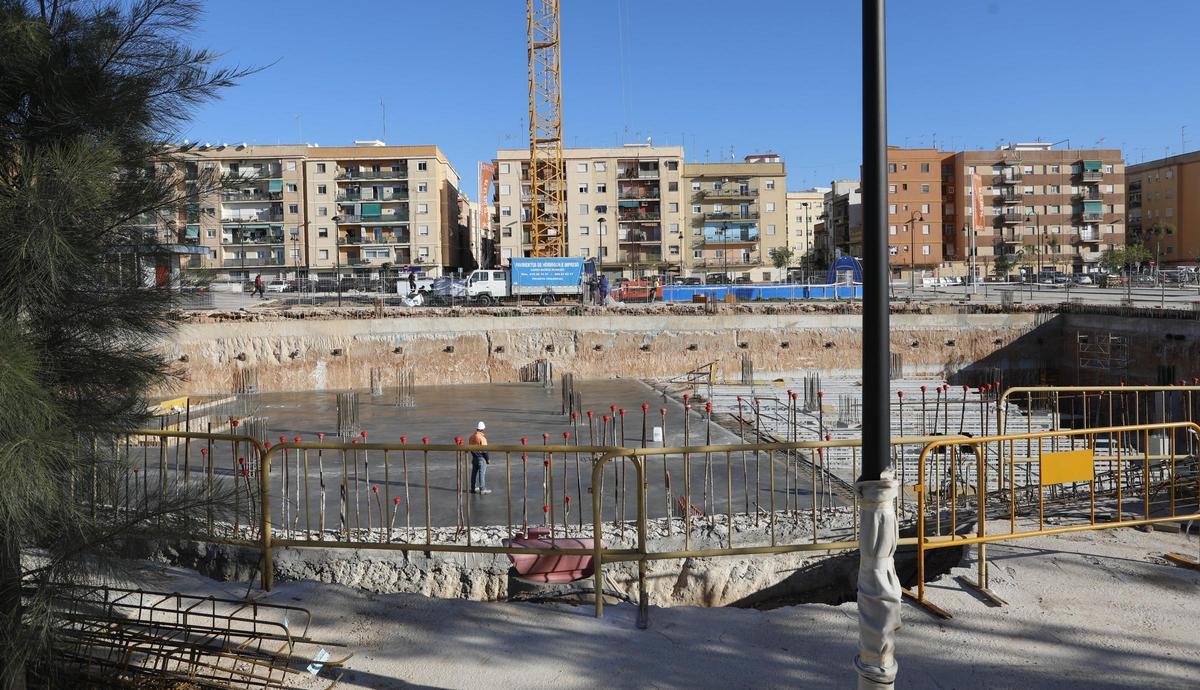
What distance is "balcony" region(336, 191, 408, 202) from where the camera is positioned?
62.2 m

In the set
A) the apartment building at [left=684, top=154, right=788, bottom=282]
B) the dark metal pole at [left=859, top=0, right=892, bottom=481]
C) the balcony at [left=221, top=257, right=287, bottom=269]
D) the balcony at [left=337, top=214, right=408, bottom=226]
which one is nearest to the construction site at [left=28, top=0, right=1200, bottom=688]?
the dark metal pole at [left=859, top=0, right=892, bottom=481]

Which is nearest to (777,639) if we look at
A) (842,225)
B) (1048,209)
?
(1048,209)

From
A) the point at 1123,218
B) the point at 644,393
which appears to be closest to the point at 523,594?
the point at 644,393

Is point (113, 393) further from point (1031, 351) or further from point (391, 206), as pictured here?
point (391, 206)

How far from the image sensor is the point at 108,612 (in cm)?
500

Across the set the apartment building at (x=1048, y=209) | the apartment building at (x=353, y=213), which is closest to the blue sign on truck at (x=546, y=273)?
the apartment building at (x=353, y=213)

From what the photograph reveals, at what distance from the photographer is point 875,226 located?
390 cm

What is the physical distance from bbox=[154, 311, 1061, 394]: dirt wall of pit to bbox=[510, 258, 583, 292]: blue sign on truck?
25.1ft

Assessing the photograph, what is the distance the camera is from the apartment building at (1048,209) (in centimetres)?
6900

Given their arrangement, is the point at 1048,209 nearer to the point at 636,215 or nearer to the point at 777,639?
the point at 636,215

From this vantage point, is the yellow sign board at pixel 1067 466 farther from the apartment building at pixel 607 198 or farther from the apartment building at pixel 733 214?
the apartment building at pixel 733 214

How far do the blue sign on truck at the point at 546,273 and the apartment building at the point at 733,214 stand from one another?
27.1m

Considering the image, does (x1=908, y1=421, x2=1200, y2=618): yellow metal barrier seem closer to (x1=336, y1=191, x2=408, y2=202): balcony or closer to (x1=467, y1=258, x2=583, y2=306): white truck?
(x1=467, y1=258, x2=583, y2=306): white truck

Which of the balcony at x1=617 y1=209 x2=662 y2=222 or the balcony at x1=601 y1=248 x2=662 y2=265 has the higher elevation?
the balcony at x1=617 y1=209 x2=662 y2=222
